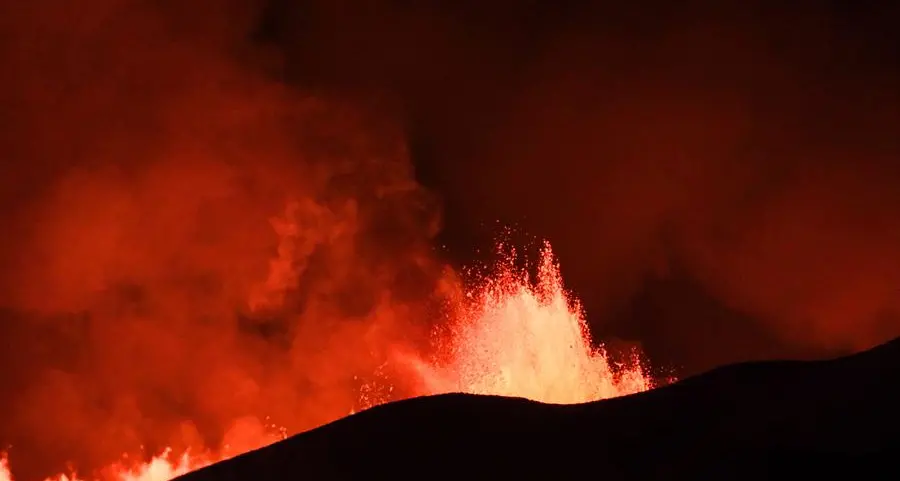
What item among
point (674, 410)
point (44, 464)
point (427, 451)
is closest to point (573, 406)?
point (674, 410)

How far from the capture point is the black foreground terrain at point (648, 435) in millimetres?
5824

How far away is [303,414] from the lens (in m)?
31.2

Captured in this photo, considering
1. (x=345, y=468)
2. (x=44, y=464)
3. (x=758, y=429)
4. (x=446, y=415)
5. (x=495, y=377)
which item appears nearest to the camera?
(x=758, y=429)

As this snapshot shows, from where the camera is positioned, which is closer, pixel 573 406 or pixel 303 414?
pixel 573 406

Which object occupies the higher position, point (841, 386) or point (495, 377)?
point (495, 377)

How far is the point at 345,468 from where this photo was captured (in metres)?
6.71

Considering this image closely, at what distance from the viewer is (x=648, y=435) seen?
6.63m

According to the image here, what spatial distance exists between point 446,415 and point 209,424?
25.7m

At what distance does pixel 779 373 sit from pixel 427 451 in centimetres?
302

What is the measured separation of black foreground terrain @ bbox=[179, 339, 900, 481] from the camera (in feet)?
19.1

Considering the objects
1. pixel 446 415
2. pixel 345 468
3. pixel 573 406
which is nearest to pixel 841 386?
pixel 573 406

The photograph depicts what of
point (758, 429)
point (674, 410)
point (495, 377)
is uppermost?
point (495, 377)

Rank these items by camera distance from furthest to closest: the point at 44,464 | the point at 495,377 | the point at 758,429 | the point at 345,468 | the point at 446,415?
the point at 44,464, the point at 495,377, the point at 446,415, the point at 345,468, the point at 758,429

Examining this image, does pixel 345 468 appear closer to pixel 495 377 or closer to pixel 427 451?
pixel 427 451
